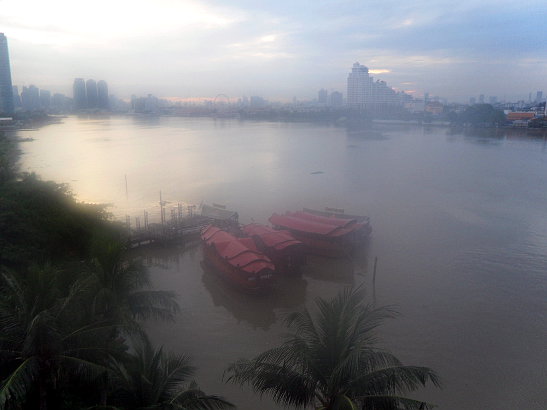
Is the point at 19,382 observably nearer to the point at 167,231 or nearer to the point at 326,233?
the point at 326,233

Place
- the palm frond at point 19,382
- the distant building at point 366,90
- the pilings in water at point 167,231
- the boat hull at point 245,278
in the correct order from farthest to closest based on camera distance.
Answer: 1. the distant building at point 366,90
2. the pilings in water at point 167,231
3. the boat hull at point 245,278
4. the palm frond at point 19,382

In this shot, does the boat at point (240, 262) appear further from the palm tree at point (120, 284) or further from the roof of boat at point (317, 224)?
the palm tree at point (120, 284)

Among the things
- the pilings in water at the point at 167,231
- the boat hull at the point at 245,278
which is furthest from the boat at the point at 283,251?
the pilings in water at the point at 167,231

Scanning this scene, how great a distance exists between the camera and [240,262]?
464 centimetres

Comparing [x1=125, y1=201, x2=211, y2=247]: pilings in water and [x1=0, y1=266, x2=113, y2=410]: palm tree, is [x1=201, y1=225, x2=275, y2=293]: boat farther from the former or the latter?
[x1=0, y1=266, x2=113, y2=410]: palm tree

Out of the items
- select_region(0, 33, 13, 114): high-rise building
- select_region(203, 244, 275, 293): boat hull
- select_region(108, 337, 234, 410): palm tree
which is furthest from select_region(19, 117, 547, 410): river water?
select_region(0, 33, 13, 114): high-rise building

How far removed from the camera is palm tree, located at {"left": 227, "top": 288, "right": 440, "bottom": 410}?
1563mm

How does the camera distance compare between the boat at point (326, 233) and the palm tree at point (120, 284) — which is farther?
the boat at point (326, 233)

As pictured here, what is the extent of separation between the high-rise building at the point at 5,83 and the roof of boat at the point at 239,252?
36618mm

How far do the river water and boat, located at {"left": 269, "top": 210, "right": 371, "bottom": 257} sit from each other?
198 mm

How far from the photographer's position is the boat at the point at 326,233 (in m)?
5.82

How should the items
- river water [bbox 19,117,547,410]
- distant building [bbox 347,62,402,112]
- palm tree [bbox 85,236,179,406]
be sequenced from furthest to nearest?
distant building [bbox 347,62,402,112]
river water [bbox 19,117,547,410]
palm tree [bbox 85,236,179,406]

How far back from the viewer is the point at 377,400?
154cm

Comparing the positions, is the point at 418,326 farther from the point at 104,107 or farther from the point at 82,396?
the point at 104,107
